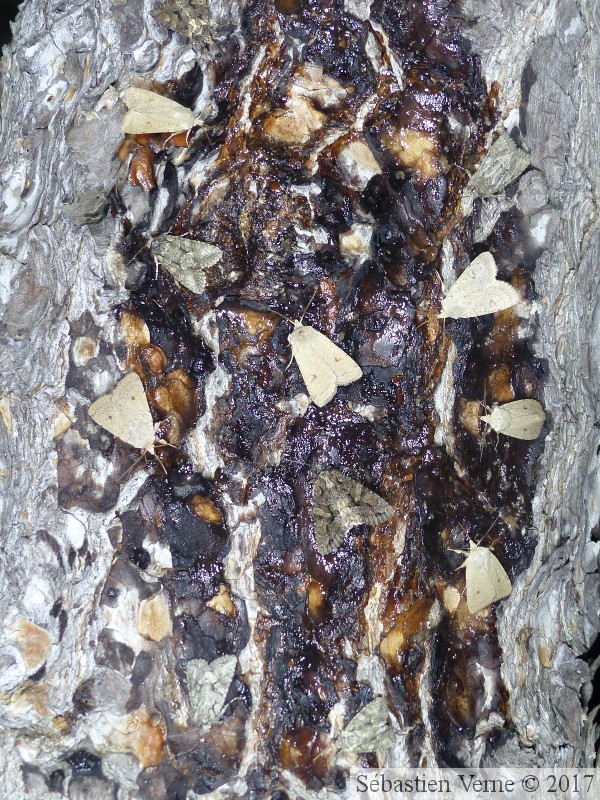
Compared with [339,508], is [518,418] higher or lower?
higher

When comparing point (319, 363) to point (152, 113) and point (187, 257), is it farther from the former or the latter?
point (152, 113)

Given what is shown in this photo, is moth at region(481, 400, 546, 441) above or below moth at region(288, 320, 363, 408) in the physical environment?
below

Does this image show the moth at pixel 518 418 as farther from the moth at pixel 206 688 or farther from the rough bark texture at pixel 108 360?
the moth at pixel 206 688

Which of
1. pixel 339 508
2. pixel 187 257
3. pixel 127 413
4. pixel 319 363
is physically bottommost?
pixel 339 508

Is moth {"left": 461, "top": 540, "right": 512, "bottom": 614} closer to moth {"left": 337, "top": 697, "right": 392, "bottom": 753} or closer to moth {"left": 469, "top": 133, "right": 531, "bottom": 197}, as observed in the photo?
moth {"left": 337, "top": 697, "right": 392, "bottom": 753}

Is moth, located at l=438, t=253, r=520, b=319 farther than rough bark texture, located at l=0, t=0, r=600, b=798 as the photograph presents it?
Yes

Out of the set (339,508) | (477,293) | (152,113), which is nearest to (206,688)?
(339,508)

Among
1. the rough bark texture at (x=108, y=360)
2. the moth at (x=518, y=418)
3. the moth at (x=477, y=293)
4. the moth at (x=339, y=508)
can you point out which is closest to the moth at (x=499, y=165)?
the rough bark texture at (x=108, y=360)

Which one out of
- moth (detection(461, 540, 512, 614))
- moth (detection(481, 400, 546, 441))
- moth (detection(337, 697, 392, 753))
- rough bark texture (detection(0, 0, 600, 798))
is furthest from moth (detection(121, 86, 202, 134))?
moth (detection(337, 697, 392, 753))
